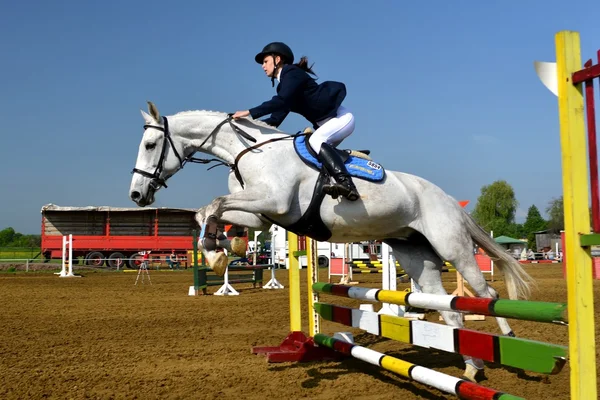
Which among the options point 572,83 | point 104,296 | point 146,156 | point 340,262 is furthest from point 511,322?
point 340,262

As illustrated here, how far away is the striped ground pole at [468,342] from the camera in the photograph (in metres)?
2.46

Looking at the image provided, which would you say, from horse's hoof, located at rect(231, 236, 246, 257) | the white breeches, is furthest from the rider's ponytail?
horse's hoof, located at rect(231, 236, 246, 257)

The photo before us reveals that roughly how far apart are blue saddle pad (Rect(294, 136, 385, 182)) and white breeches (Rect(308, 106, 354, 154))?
0.07m

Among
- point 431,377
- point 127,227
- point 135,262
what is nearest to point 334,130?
point 431,377

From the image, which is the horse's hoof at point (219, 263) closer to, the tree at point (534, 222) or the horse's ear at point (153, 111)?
the horse's ear at point (153, 111)

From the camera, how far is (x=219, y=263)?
3.82m

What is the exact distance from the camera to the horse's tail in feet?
15.0

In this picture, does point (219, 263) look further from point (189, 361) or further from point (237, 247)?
point (189, 361)

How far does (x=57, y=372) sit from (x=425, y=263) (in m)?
3.02

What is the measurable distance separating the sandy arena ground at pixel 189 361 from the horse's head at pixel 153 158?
1.40 meters

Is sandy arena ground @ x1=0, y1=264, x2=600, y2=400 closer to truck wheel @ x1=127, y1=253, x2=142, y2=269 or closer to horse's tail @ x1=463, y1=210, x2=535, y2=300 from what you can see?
horse's tail @ x1=463, y1=210, x2=535, y2=300

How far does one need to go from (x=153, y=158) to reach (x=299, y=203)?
4.09 feet

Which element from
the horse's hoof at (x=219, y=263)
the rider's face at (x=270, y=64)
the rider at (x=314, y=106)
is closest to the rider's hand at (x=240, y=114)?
the rider at (x=314, y=106)

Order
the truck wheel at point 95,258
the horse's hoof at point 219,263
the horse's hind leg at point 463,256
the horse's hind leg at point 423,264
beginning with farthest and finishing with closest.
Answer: the truck wheel at point 95,258 < the horse's hind leg at point 423,264 < the horse's hind leg at point 463,256 < the horse's hoof at point 219,263
